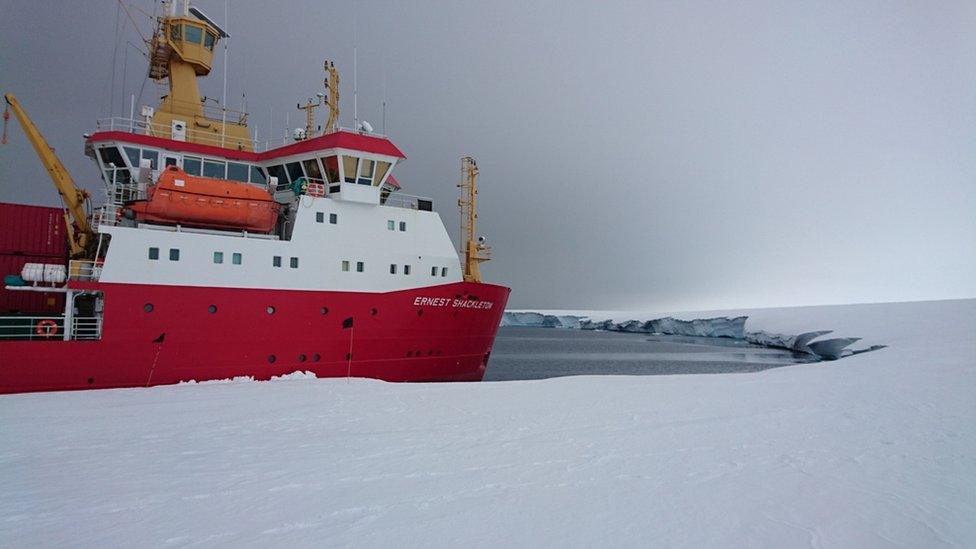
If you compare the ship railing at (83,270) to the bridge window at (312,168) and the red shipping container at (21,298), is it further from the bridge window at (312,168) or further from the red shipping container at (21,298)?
the bridge window at (312,168)

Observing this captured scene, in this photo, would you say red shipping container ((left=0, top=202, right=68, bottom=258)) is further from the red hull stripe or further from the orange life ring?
the orange life ring

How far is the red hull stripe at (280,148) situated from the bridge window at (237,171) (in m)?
0.20

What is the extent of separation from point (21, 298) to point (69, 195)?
2.70 metres

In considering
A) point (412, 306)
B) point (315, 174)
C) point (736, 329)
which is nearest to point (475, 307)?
point (412, 306)

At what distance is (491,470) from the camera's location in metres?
5.49

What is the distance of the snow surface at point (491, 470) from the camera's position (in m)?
4.00

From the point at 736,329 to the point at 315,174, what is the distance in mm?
55849

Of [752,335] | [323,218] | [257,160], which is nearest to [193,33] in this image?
[257,160]

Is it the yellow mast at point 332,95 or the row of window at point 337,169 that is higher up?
the yellow mast at point 332,95

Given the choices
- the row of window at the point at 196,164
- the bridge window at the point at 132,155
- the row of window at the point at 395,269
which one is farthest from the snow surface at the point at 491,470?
the row of window at the point at 196,164

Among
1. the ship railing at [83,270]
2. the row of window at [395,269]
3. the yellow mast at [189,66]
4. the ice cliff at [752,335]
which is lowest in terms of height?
the ice cliff at [752,335]

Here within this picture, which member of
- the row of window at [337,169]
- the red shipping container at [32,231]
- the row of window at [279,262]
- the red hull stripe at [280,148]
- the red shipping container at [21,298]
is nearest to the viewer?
the row of window at [279,262]

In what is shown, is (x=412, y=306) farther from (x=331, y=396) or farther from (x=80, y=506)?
(x=80, y=506)

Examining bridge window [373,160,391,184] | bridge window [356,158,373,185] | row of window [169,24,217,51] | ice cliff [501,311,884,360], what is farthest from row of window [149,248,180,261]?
ice cliff [501,311,884,360]
